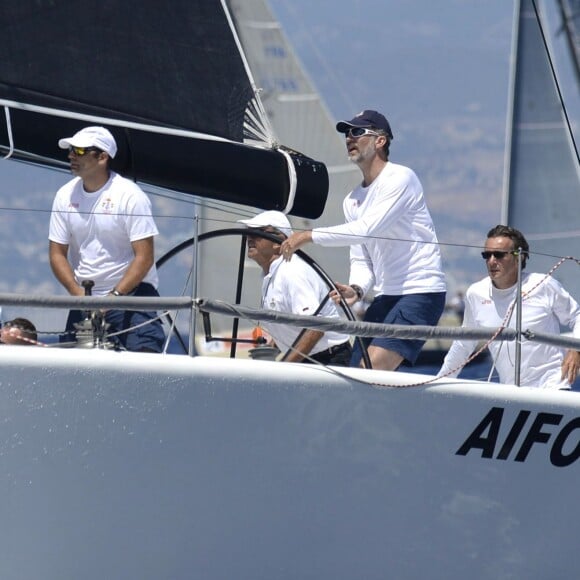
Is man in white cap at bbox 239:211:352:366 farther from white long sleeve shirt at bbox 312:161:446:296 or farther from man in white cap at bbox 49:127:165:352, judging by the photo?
man in white cap at bbox 49:127:165:352

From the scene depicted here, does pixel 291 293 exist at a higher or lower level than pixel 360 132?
lower

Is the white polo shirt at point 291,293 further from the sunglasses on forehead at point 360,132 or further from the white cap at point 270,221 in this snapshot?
the sunglasses on forehead at point 360,132

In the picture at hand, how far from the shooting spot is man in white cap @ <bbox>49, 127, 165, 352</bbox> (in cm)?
616

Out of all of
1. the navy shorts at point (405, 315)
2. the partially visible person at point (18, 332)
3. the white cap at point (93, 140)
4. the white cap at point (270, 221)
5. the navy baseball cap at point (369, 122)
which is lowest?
the partially visible person at point (18, 332)

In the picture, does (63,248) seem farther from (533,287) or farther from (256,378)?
(533,287)

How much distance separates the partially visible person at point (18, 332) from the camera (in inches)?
229

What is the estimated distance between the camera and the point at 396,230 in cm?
662

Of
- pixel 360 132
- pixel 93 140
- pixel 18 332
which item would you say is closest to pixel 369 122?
pixel 360 132

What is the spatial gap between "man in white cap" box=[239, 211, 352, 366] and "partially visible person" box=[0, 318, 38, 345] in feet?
3.46

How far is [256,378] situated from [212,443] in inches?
11.9

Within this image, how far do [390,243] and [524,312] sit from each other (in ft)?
2.16

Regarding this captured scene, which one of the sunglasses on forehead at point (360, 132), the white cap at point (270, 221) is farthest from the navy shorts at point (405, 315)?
the sunglasses on forehead at point (360, 132)

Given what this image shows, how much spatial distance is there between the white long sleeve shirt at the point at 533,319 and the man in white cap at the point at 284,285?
1.97ft

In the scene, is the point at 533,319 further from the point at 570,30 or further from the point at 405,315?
the point at 570,30
